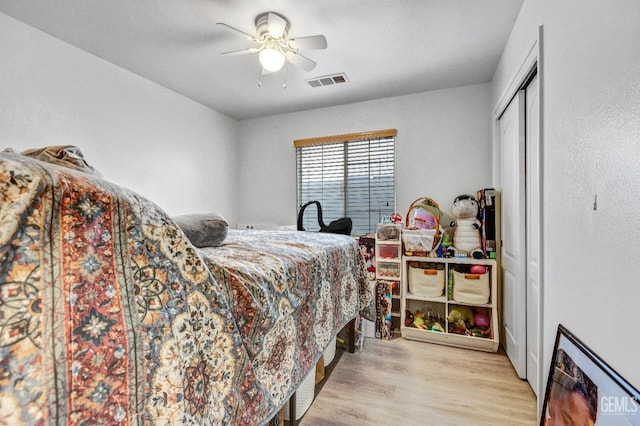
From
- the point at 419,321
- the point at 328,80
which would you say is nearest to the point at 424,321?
the point at 419,321

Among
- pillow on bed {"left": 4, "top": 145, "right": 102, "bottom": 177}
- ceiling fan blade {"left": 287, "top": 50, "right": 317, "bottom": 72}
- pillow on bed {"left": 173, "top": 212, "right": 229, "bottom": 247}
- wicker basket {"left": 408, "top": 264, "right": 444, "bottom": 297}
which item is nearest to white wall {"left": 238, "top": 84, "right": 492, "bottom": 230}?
wicker basket {"left": 408, "top": 264, "right": 444, "bottom": 297}

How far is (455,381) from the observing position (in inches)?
82.7

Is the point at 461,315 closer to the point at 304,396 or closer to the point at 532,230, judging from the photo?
the point at 532,230

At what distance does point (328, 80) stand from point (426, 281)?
7.35 ft

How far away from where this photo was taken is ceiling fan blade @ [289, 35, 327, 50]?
6.56ft

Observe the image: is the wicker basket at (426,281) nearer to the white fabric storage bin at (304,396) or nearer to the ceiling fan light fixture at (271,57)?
the white fabric storage bin at (304,396)

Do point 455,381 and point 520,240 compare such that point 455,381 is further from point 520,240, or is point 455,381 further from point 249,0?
point 249,0

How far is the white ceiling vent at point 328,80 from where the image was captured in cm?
298

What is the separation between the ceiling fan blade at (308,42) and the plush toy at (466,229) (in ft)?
6.39

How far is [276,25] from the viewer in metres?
2.02

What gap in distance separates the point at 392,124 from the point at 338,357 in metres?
2.57

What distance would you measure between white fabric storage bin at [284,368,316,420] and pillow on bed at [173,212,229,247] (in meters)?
0.87

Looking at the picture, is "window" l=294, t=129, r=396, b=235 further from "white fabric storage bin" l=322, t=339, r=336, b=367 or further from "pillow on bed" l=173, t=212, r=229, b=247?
"pillow on bed" l=173, t=212, r=229, b=247

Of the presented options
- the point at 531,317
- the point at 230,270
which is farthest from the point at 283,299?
the point at 531,317
